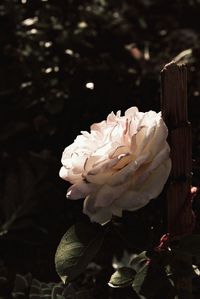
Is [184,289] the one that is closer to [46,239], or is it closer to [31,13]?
[46,239]

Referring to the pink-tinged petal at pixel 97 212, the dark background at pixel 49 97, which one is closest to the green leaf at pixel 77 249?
the pink-tinged petal at pixel 97 212

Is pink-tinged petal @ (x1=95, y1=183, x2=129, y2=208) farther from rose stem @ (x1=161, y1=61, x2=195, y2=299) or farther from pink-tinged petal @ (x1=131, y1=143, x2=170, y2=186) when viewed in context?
→ rose stem @ (x1=161, y1=61, x2=195, y2=299)

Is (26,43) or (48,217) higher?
(26,43)

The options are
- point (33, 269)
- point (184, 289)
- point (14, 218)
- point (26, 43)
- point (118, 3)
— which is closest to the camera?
point (184, 289)

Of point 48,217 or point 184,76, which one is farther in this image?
point 48,217

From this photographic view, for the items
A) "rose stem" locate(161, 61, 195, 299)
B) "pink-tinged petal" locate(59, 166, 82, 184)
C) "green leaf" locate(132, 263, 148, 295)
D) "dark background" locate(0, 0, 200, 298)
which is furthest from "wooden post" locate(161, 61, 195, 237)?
"dark background" locate(0, 0, 200, 298)

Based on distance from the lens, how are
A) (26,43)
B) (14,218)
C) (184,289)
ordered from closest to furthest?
(184,289)
(14,218)
(26,43)

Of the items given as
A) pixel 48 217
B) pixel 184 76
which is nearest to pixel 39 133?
pixel 48 217

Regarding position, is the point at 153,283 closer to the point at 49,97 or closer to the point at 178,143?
the point at 178,143
